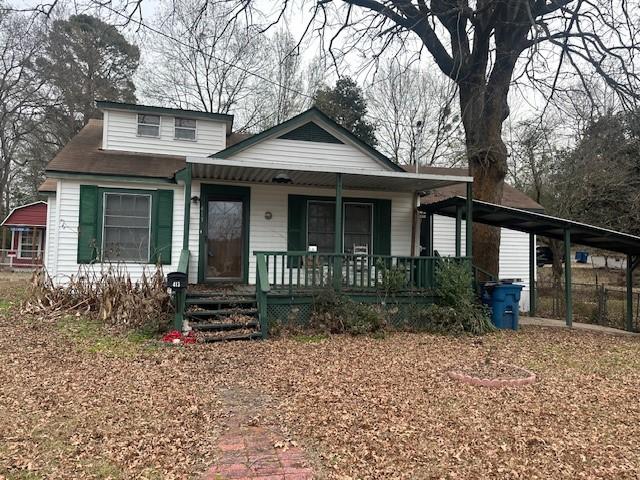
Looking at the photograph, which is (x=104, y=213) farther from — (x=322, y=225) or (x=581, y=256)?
(x=581, y=256)

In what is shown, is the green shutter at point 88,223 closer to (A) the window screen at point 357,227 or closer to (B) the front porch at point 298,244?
(B) the front porch at point 298,244

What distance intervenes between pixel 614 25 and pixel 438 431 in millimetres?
9118

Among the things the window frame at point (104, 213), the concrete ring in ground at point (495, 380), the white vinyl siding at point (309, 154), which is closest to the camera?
the concrete ring in ground at point (495, 380)

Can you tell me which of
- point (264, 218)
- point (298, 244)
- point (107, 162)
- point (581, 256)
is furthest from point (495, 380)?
point (581, 256)

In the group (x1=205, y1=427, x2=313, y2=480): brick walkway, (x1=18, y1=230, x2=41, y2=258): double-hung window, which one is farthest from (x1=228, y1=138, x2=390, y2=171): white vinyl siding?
(x1=18, y1=230, x2=41, y2=258): double-hung window

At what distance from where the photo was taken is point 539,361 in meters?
6.51

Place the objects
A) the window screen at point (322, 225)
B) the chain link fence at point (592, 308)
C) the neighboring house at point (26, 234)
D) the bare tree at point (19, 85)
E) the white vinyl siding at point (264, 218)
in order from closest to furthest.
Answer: the white vinyl siding at point (264, 218), the window screen at point (322, 225), the chain link fence at point (592, 308), the bare tree at point (19, 85), the neighboring house at point (26, 234)

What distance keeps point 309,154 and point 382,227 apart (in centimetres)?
246

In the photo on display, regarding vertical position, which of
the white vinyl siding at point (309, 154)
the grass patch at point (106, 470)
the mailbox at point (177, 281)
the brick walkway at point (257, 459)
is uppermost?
the white vinyl siding at point (309, 154)

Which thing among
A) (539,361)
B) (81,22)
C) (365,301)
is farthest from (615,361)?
(81,22)

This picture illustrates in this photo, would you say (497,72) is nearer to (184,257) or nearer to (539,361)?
(539,361)

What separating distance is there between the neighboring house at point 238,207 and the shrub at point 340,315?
23 centimetres

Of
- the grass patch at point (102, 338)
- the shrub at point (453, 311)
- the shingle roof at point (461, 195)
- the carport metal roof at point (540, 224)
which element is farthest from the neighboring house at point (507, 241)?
the grass patch at point (102, 338)

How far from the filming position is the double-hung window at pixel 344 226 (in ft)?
36.0
